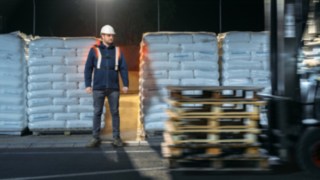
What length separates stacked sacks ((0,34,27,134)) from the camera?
10.8 metres

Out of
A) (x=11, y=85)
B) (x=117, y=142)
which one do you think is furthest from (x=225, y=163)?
(x=11, y=85)

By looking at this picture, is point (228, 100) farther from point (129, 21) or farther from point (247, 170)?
point (129, 21)

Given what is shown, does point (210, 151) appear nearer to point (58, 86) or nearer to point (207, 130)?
point (207, 130)

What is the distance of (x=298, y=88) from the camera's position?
721 centimetres

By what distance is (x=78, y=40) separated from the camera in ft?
35.6

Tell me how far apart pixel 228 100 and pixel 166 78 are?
12.0ft

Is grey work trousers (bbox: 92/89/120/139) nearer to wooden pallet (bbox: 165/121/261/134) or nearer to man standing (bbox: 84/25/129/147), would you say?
man standing (bbox: 84/25/129/147)

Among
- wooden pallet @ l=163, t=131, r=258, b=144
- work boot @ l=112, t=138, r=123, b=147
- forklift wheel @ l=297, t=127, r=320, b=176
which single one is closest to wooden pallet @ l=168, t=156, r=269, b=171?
wooden pallet @ l=163, t=131, r=258, b=144

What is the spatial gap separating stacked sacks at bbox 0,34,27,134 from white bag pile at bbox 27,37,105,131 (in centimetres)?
19

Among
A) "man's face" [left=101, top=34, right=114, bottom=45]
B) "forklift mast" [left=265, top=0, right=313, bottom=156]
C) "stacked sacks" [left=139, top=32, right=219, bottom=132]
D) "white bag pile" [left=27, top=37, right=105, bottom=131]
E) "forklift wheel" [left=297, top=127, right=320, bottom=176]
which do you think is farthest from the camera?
"white bag pile" [left=27, top=37, right=105, bottom=131]

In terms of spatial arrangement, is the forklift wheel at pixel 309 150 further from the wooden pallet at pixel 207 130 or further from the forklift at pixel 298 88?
the wooden pallet at pixel 207 130

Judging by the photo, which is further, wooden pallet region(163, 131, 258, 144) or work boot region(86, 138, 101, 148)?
work boot region(86, 138, 101, 148)

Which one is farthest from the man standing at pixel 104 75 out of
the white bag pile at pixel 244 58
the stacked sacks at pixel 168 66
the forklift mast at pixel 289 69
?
the forklift mast at pixel 289 69

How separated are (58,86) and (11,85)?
918 mm
